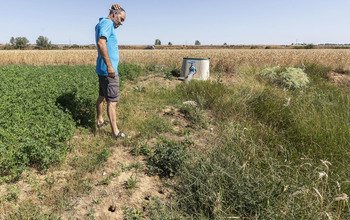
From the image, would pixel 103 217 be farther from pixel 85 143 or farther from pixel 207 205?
pixel 85 143

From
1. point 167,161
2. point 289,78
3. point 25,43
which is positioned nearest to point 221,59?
point 289,78

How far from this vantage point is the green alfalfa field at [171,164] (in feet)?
6.58

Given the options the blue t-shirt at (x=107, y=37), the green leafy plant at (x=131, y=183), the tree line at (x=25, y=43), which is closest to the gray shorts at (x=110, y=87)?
the blue t-shirt at (x=107, y=37)

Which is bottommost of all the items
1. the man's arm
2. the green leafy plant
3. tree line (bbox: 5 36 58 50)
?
the green leafy plant

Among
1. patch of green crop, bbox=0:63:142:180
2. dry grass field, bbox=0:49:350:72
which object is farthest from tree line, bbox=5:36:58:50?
patch of green crop, bbox=0:63:142:180

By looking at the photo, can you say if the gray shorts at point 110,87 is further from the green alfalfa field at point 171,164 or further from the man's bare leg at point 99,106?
the green alfalfa field at point 171,164

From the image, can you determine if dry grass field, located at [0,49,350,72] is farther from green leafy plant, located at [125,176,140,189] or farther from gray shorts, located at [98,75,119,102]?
green leafy plant, located at [125,176,140,189]

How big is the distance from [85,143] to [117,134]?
579mm

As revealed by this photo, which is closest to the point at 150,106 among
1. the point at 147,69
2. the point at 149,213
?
the point at 149,213

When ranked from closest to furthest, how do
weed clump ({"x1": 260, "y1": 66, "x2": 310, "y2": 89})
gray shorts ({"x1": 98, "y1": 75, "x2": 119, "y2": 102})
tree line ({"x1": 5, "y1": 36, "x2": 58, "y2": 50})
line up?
1. gray shorts ({"x1": 98, "y1": 75, "x2": 119, "y2": 102})
2. weed clump ({"x1": 260, "y1": 66, "x2": 310, "y2": 89})
3. tree line ({"x1": 5, "y1": 36, "x2": 58, "y2": 50})

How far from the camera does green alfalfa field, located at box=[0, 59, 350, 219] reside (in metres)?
2.01

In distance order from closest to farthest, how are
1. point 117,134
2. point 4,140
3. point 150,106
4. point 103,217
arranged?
point 103,217
point 4,140
point 117,134
point 150,106

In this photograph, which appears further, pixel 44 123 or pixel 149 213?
pixel 44 123

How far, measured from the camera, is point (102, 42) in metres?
3.19
